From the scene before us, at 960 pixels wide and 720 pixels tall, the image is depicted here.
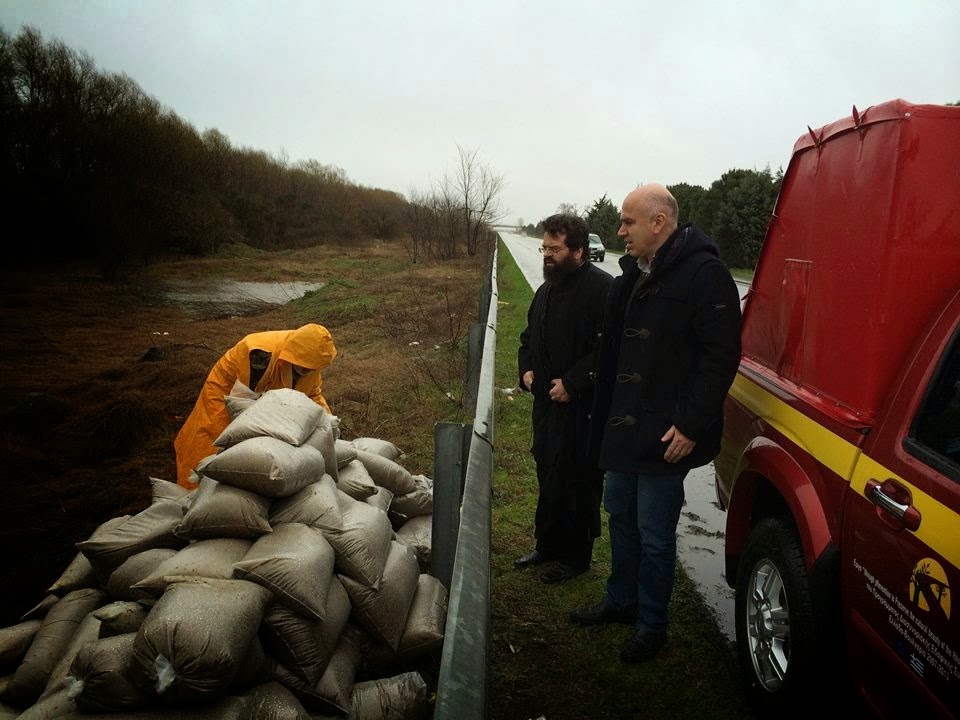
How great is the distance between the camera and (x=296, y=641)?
2.15 m

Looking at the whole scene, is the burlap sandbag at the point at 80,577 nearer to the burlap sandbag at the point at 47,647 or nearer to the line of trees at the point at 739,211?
the burlap sandbag at the point at 47,647

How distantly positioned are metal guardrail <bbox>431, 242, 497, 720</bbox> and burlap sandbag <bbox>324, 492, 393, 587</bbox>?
271 millimetres

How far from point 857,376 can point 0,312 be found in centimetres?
1641

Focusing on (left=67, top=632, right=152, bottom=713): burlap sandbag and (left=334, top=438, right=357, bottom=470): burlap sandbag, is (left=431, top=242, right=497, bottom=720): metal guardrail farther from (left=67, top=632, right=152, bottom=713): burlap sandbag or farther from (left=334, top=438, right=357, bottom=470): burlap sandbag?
(left=67, top=632, right=152, bottom=713): burlap sandbag

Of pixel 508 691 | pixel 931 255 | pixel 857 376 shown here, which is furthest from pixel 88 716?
pixel 931 255

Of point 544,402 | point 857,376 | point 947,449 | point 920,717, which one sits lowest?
point 920,717

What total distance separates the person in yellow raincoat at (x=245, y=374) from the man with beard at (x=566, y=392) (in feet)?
4.75

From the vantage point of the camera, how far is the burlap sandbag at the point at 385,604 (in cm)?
250

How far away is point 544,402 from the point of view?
3.50 meters

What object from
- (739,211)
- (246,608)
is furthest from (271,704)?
(739,211)

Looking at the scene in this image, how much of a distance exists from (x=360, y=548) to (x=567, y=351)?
1560 mm

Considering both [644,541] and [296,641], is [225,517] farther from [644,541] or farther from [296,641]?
[644,541]

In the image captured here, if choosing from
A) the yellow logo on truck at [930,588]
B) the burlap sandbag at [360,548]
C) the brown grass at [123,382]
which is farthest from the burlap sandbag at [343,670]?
the brown grass at [123,382]

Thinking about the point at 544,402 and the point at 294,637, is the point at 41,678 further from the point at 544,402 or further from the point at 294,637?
the point at 544,402
